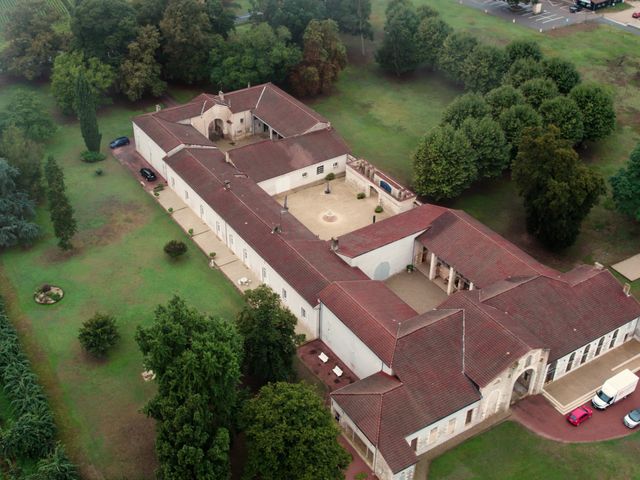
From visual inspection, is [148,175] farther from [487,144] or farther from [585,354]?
[585,354]

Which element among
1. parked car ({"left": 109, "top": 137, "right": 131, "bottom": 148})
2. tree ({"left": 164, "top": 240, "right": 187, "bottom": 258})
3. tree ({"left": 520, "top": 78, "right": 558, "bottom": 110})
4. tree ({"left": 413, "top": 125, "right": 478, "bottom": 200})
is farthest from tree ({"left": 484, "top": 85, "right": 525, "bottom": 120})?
parked car ({"left": 109, "top": 137, "right": 131, "bottom": 148})

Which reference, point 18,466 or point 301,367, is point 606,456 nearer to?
point 301,367

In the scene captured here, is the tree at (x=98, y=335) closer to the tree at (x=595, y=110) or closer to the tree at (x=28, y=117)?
the tree at (x=28, y=117)

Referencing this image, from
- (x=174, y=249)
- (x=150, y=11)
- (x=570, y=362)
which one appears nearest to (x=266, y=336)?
(x=174, y=249)

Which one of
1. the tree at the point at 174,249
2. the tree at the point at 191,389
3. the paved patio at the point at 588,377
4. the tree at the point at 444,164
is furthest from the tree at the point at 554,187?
the tree at the point at 191,389

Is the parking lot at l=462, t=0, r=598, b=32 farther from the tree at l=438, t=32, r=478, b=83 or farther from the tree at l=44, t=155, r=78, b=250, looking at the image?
the tree at l=44, t=155, r=78, b=250

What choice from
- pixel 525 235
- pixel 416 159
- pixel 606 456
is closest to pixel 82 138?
pixel 416 159
